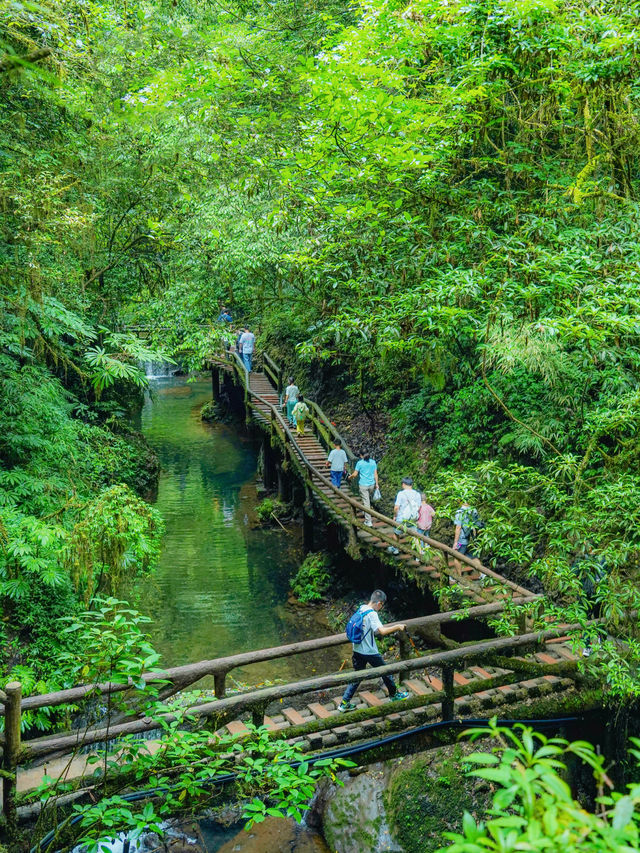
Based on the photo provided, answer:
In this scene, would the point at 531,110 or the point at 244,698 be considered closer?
the point at 244,698

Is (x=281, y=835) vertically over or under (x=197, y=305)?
under

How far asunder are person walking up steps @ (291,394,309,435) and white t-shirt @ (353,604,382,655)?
40.2 ft

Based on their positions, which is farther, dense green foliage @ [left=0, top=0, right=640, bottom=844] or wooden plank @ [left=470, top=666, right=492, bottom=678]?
dense green foliage @ [left=0, top=0, right=640, bottom=844]

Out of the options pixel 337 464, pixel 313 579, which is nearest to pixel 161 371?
pixel 337 464

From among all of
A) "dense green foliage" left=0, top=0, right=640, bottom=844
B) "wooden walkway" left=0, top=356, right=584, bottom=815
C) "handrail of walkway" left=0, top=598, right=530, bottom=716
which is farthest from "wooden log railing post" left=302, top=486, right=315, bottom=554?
"handrail of walkway" left=0, top=598, right=530, bottom=716

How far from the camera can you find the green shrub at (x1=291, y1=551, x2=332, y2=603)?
16.4 m

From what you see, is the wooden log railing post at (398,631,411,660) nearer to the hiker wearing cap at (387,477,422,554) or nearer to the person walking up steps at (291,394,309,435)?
the hiker wearing cap at (387,477,422,554)

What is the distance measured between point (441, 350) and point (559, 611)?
685 cm

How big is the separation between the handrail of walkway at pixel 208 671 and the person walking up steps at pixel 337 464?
794 centimetres

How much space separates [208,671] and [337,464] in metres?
10.0

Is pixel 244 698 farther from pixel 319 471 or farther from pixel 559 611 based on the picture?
pixel 319 471

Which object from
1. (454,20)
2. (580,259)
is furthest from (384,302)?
(454,20)

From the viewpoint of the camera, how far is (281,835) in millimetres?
9797

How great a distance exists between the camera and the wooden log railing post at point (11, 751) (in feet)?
19.3
